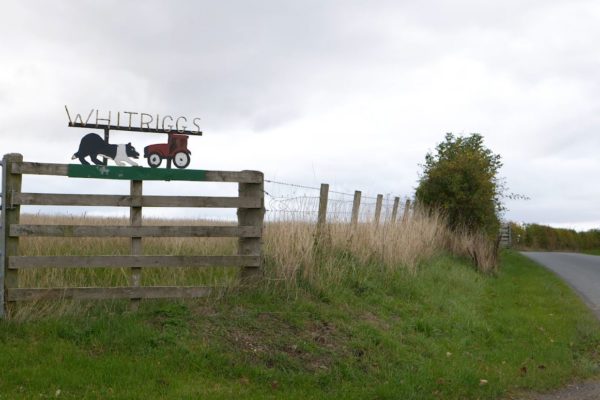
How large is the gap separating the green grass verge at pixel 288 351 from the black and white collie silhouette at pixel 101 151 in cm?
332

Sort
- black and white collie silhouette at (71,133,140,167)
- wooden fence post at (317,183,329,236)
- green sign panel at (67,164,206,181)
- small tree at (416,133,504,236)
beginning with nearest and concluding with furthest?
1. green sign panel at (67,164,206,181)
2. black and white collie silhouette at (71,133,140,167)
3. wooden fence post at (317,183,329,236)
4. small tree at (416,133,504,236)

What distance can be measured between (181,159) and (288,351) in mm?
5384

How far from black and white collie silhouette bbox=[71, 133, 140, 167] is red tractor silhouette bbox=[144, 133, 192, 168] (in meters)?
0.32

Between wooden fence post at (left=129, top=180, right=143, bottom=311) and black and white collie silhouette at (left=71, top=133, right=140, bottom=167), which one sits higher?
black and white collie silhouette at (left=71, top=133, right=140, bottom=167)

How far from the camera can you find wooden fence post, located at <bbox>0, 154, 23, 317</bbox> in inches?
321

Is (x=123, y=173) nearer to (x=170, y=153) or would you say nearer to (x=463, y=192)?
(x=170, y=153)

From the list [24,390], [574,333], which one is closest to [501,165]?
[574,333]

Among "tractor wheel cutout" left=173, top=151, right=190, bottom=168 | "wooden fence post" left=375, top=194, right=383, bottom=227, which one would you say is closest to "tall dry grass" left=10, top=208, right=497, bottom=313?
"wooden fence post" left=375, top=194, right=383, bottom=227

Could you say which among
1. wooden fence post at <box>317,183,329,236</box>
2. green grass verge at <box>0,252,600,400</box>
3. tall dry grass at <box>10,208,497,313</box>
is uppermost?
wooden fence post at <box>317,183,329,236</box>

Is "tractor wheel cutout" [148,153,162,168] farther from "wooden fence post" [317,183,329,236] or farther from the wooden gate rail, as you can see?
"wooden fence post" [317,183,329,236]

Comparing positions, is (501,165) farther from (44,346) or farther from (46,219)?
(44,346)

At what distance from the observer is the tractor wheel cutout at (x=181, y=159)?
1182cm

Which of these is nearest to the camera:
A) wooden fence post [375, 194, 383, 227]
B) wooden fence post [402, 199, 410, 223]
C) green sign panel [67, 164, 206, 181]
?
green sign panel [67, 164, 206, 181]

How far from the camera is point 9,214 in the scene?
823cm
